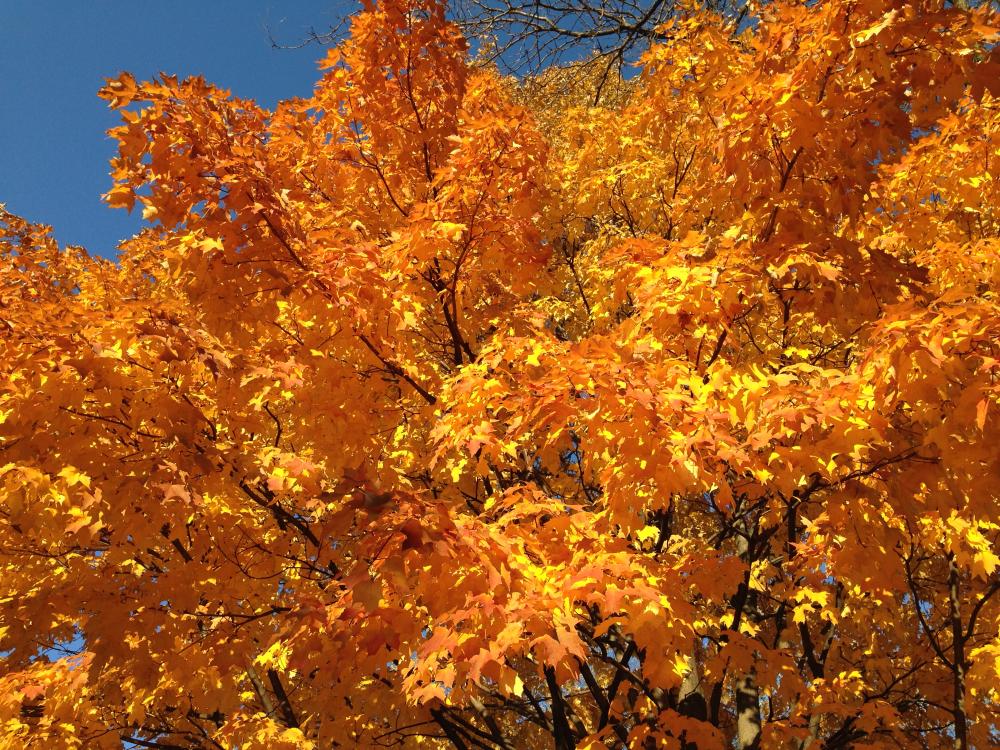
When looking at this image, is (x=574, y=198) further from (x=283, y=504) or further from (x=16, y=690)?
(x=16, y=690)

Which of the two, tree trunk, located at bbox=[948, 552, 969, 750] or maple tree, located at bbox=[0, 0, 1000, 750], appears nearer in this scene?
maple tree, located at bbox=[0, 0, 1000, 750]

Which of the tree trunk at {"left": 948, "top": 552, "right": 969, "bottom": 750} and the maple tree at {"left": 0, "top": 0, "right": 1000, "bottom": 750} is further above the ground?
the maple tree at {"left": 0, "top": 0, "right": 1000, "bottom": 750}

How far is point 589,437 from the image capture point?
10.8 feet

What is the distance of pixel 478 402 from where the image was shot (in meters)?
3.49

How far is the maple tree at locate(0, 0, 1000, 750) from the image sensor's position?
8.61ft

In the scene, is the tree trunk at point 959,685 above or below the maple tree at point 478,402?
below

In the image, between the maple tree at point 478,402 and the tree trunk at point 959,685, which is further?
the tree trunk at point 959,685

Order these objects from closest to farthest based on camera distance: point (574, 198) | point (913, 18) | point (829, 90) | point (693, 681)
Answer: point (913, 18)
point (829, 90)
point (693, 681)
point (574, 198)

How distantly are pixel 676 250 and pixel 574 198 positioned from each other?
13.1ft

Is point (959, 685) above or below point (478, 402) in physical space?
below

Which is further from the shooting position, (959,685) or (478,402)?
(959,685)

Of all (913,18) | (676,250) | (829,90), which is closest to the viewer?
(913,18)

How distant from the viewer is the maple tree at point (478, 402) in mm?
2625

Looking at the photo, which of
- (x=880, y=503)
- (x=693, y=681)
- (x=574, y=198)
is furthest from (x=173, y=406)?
(x=574, y=198)
